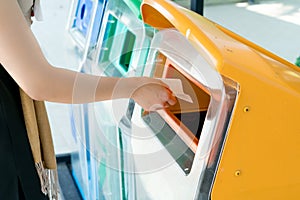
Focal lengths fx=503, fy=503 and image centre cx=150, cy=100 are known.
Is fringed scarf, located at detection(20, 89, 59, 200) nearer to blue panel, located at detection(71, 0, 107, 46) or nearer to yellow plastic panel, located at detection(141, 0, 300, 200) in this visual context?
yellow plastic panel, located at detection(141, 0, 300, 200)

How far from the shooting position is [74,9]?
2.46m

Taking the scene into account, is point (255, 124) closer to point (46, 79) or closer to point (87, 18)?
point (46, 79)

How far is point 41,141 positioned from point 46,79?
44cm

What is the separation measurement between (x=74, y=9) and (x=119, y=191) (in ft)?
3.42

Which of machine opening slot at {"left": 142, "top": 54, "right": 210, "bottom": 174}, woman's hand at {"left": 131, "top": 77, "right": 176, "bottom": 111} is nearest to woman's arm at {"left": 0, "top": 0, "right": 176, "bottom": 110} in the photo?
woman's hand at {"left": 131, "top": 77, "right": 176, "bottom": 111}

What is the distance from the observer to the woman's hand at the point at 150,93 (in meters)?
1.04

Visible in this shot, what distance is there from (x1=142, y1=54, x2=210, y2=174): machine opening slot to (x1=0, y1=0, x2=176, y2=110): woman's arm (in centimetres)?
11

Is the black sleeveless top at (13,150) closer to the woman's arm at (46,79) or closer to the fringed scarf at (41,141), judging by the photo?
the fringed scarf at (41,141)

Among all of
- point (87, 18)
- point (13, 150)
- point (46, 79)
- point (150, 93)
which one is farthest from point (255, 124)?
point (87, 18)

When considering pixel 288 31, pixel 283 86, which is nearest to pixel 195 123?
pixel 283 86

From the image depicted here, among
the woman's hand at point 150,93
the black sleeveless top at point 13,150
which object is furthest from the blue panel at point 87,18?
the woman's hand at point 150,93

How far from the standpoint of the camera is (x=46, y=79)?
96cm

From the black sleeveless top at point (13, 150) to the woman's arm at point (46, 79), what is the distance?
22cm

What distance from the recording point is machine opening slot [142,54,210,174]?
116 cm
